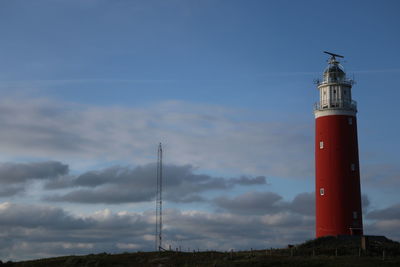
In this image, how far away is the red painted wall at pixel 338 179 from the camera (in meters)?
72.9

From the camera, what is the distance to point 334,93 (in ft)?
255

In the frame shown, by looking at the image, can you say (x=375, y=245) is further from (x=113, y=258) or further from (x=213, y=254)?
(x=113, y=258)

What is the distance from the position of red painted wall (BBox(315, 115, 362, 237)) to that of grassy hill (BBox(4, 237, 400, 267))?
10.1 feet

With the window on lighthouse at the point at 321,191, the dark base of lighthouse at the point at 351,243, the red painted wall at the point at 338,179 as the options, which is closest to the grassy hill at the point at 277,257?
the dark base of lighthouse at the point at 351,243

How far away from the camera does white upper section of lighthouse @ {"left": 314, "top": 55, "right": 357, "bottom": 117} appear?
75.8 m

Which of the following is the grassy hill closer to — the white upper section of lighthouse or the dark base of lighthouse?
the dark base of lighthouse

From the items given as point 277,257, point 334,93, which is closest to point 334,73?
point 334,93

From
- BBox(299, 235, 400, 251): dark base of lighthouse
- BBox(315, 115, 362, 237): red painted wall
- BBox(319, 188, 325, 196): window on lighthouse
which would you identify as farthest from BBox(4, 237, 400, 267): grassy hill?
→ BBox(319, 188, 325, 196): window on lighthouse

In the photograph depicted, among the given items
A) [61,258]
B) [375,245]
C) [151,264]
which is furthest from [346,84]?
[61,258]

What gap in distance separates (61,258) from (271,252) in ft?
86.2

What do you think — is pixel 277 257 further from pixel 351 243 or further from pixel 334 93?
pixel 334 93

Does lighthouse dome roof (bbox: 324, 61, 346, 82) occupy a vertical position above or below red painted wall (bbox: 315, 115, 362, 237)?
above

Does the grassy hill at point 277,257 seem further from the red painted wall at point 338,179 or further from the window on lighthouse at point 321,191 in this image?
the window on lighthouse at point 321,191

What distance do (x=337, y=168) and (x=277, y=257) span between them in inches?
571
